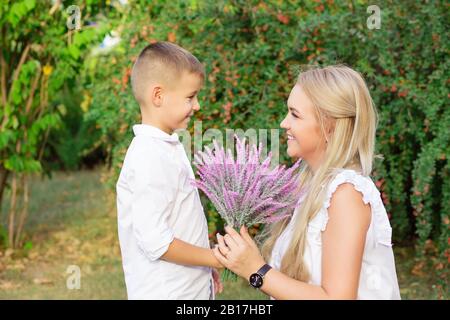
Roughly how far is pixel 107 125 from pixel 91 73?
116 centimetres

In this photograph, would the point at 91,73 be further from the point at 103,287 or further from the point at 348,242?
the point at 348,242

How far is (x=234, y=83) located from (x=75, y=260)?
2.51 meters

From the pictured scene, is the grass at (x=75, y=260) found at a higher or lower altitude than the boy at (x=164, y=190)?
lower

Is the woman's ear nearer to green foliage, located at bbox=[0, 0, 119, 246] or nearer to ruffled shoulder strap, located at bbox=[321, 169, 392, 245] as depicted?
ruffled shoulder strap, located at bbox=[321, 169, 392, 245]

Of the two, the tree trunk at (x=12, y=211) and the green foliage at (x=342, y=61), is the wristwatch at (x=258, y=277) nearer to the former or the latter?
the green foliage at (x=342, y=61)

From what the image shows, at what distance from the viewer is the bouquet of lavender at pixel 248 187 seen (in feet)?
7.40

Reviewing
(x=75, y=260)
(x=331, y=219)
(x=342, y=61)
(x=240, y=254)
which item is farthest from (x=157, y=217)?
(x=75, y=260)

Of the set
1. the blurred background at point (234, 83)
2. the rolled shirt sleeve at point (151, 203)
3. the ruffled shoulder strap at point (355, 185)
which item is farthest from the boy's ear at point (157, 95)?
the blurred background at point (234, 83)

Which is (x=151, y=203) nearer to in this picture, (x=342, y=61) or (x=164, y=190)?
(x=164, y=190)

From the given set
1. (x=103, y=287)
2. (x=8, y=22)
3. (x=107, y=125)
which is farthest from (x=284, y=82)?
(x=8, y=22)

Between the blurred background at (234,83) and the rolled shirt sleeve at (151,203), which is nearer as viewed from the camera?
the rolled shirt sleeve at (151,203)

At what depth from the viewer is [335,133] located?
2250 millimetres

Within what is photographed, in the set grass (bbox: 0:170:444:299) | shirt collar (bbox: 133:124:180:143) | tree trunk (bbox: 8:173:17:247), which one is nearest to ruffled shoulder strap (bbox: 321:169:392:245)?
shirt collar (bbox: 133:124:180:143)

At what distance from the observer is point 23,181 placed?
22.3 feet
